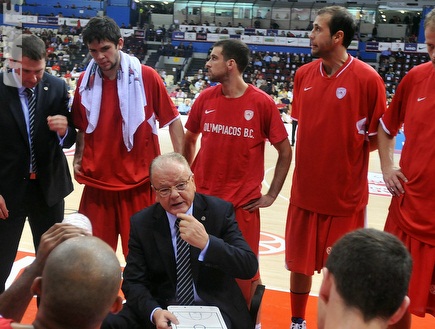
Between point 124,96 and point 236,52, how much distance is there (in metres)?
0.83

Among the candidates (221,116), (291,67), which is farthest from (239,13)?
(221,116)

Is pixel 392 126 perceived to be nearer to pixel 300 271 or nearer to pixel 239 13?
pixel 300 271

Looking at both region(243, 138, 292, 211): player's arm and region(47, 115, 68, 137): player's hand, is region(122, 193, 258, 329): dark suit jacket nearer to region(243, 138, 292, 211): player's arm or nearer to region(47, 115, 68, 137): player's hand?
region(243, 138, 292, 211): player's arm

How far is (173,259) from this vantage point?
2693 millimetres

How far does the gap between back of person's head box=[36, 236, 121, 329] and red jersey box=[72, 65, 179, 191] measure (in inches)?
73.4

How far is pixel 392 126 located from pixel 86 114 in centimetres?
191

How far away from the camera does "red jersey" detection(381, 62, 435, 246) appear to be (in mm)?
2811

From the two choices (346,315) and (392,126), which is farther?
(392,126)

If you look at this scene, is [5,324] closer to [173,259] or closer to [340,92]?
[173,259]

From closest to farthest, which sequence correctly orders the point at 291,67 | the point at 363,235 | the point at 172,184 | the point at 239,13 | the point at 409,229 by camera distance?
the point at 363,235
the point at 172,184
the point at 409,229
the point at 291,67
the point at 239,13

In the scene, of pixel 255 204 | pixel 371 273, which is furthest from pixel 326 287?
pixel 255 204

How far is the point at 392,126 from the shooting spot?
10.2 ft

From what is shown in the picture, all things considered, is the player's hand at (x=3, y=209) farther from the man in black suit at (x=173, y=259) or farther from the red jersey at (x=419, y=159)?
the red jersey at (x=419, y=159)

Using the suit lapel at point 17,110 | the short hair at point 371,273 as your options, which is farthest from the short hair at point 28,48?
the short hair at point 371,273
